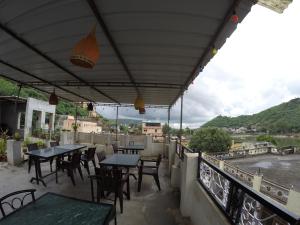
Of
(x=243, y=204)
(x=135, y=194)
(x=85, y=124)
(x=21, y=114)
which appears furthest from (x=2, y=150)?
(x=85, y=124)

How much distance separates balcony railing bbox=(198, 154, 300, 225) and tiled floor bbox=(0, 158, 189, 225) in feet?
3.55

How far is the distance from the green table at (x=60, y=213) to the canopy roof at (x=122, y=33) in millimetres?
2182

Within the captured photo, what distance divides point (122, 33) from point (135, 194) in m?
3.19

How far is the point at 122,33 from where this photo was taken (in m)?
3.18

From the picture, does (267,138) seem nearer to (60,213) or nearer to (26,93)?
(26,93)

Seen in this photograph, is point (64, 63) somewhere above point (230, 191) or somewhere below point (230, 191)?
above

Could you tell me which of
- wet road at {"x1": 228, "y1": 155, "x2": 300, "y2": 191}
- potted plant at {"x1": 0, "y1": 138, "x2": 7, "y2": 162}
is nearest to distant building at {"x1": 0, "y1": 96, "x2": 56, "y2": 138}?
potted plant at {"x1": 0, "y1": 138, "x2": 7, "y2": 162}

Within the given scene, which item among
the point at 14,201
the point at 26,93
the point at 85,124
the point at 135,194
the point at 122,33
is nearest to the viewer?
the point at 122,33

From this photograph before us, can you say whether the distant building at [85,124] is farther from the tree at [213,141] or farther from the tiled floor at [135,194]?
the tree at [213,141]

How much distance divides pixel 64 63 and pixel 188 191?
3.84m

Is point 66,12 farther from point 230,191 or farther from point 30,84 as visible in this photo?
point 30,84

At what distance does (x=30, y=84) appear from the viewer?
7141 millimetres

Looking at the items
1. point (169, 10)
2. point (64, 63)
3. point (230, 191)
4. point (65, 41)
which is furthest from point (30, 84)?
point (230, 191)

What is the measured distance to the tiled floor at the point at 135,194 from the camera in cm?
331
